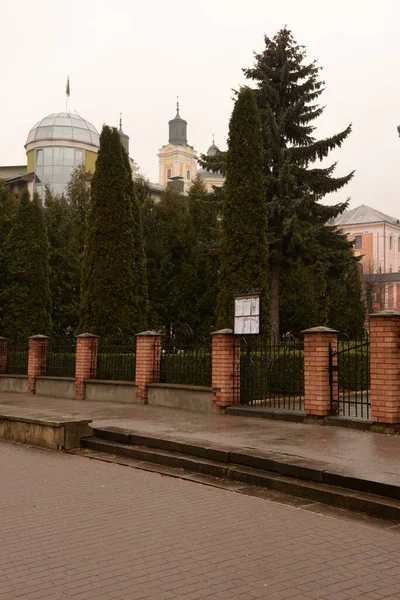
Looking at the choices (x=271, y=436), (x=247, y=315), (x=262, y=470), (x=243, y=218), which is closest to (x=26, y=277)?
(x=243, y=218)

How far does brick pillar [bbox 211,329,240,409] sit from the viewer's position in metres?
12.7

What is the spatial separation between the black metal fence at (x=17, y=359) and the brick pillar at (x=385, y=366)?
13041mm

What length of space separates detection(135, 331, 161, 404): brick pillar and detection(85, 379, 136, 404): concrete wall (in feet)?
1.51

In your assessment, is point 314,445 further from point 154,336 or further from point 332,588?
point 154,336

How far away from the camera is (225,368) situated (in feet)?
41.7

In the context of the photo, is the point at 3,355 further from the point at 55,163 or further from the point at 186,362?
the point at 55,163

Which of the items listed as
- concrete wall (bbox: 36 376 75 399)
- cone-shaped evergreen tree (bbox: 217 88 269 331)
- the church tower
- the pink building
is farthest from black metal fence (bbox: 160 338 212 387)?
the church tower

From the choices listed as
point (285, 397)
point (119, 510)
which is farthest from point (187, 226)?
point (119, 510)

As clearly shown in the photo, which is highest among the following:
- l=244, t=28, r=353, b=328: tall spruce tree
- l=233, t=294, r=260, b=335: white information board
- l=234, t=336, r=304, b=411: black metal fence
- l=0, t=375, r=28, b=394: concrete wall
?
l=244, t=28, r=353, b=328: tall spruce tree

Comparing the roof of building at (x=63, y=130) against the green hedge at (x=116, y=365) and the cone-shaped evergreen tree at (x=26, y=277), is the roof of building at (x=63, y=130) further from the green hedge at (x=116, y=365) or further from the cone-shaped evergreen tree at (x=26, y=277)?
the green hedge at (x=116, y=365)

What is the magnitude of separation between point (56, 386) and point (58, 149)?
1275 inches

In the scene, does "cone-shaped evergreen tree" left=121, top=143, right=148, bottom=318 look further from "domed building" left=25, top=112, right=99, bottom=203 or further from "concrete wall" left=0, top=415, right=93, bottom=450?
"domed building" left=25, top=112, right=99, bottom=203

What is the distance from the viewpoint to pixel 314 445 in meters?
8.66

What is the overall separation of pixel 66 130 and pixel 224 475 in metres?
43.2
